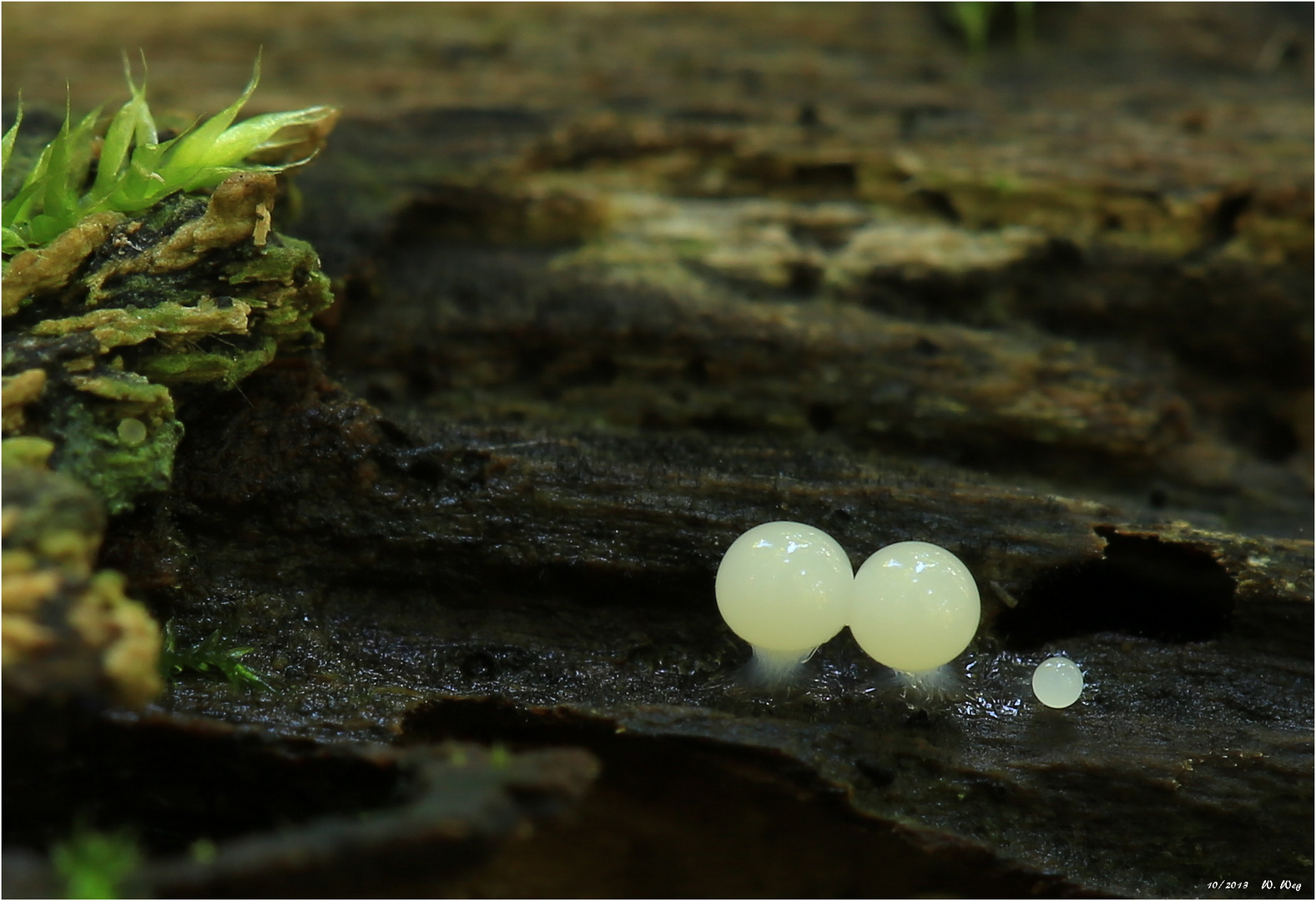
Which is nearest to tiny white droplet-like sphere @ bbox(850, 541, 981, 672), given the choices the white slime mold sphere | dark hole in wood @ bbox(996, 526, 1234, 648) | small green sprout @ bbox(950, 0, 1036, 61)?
the white slime mold sphere

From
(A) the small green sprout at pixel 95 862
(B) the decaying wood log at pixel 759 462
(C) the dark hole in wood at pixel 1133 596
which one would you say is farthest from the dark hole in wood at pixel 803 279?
(A) the small green sprout at pixel 95 862

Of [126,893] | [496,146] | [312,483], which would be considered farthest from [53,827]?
[496,146]

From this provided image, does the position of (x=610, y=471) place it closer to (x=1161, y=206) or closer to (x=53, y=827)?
(x=53, y=827)

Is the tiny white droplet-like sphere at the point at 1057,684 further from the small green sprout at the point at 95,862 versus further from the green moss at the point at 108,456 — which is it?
the green moss at the point at 108,456

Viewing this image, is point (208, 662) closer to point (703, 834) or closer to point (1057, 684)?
point (703, 834)

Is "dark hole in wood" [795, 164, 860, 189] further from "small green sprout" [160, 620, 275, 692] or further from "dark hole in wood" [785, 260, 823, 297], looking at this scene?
"small green sprout" [160, 620, 275, 692]

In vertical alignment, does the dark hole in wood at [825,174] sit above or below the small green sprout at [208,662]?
above

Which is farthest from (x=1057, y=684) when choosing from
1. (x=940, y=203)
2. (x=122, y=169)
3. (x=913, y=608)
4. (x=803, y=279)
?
(x=122, y=169)
